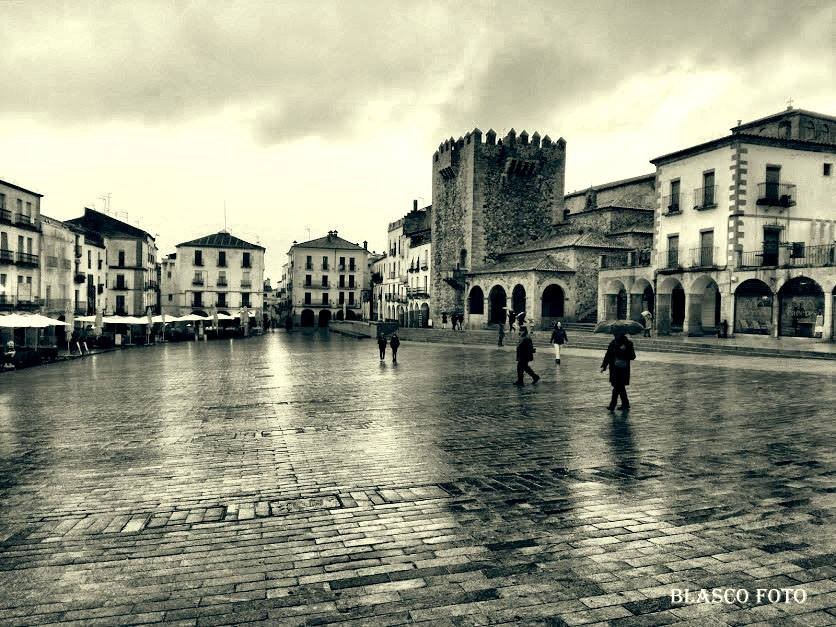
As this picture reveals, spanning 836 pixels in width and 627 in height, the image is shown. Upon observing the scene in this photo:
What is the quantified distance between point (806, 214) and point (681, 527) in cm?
3110

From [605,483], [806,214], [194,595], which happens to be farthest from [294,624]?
[806,214]

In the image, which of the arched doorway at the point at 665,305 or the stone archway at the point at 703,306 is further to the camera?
the arched doorway at the point at 665,305

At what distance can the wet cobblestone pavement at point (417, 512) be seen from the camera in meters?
3.71

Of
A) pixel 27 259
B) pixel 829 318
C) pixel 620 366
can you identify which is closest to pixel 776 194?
pixel 829 318

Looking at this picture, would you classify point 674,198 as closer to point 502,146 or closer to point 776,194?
point 776,194

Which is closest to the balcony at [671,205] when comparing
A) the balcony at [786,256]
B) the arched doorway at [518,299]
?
the balcony at [786,256]

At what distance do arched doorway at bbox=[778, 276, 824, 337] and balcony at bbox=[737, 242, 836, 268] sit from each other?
1724 millimetres

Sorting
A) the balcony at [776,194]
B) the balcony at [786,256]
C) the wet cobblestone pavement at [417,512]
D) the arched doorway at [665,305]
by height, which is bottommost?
the wet cobblestone pavement at [417,512]

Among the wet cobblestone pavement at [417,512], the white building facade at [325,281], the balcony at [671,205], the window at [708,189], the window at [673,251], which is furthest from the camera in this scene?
the white building facade at [325,281]

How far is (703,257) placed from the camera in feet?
99.3

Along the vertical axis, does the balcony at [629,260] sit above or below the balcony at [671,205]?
below

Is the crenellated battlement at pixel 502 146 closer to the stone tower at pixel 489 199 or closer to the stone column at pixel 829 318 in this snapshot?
the stone tower at pixel 489 199

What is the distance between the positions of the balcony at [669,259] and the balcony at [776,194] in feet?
15.7

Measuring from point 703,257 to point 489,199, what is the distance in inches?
907
